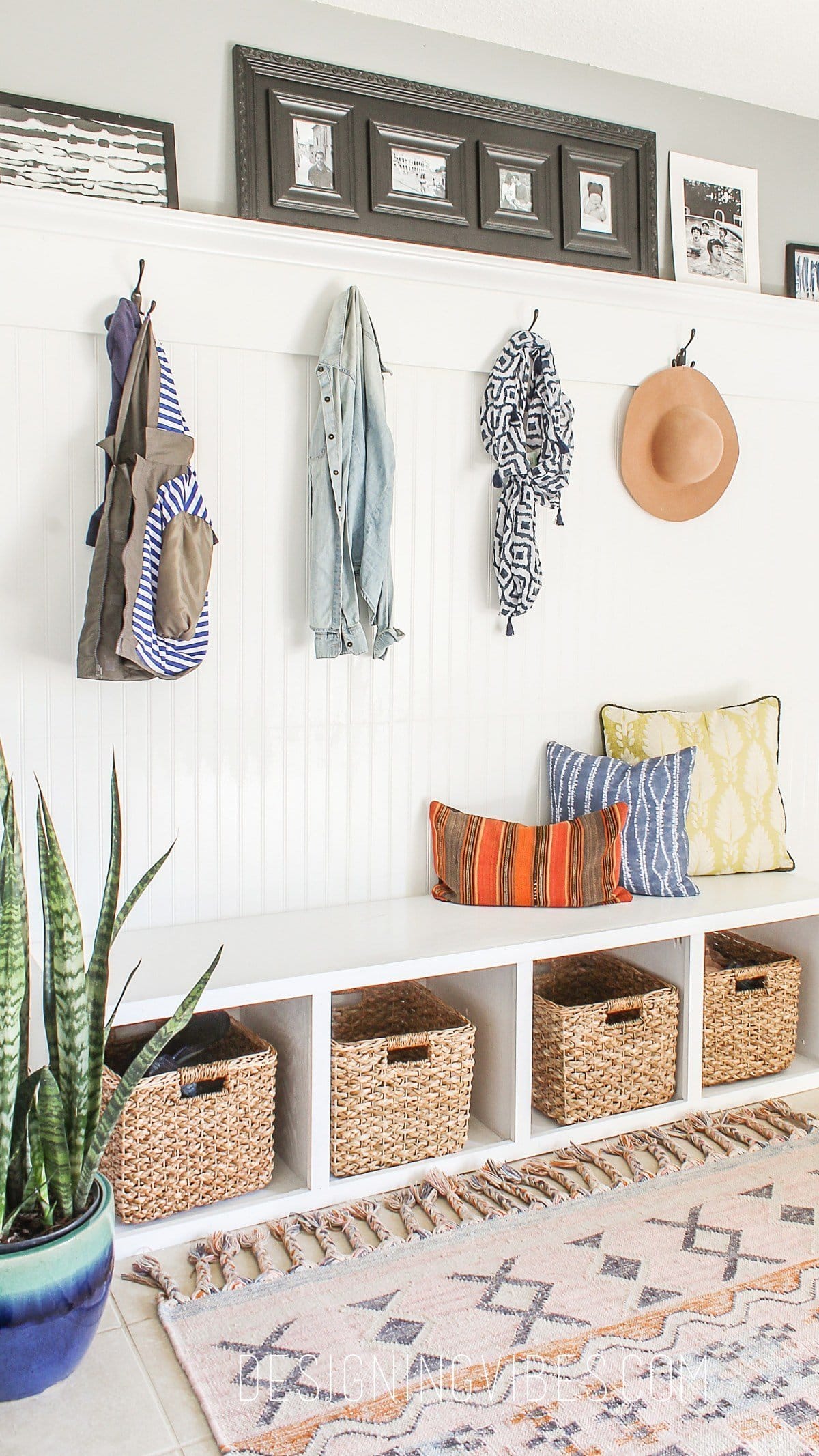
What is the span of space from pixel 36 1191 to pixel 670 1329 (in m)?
0.99

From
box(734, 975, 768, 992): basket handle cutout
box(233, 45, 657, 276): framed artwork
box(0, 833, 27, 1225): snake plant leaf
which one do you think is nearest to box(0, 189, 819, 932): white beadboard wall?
box(233, 45, 657, 276): framed artwork

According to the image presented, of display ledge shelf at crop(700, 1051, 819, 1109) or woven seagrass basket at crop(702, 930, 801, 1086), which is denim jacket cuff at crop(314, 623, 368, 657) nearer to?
woven seagrass basket at crop(702, 930, 801, 1086)

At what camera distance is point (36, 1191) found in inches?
62.9

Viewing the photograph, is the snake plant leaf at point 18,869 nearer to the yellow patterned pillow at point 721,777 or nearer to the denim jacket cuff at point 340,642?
the denim jacket cuff at point 340,642

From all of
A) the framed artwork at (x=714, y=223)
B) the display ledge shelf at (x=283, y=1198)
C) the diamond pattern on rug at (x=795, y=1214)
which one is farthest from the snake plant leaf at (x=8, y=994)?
the framed artwork at (x=714, y=223)

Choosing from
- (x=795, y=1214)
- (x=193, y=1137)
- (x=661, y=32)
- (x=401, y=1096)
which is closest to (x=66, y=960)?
(x=193, y=1137)

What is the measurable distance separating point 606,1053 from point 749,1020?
43 cm

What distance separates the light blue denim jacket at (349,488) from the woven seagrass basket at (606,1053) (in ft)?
3.01

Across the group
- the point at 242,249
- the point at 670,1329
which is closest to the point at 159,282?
the point at 242,249

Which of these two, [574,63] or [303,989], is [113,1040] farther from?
[574,63]

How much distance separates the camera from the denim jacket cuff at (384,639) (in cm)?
246

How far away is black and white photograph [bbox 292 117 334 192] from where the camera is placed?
2432 millimetres

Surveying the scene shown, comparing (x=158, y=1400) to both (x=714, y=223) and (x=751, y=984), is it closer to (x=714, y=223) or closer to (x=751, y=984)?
(x=751, y=984)

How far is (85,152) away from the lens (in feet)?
7.30
